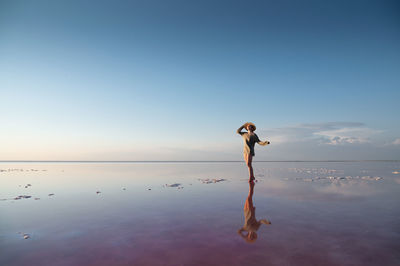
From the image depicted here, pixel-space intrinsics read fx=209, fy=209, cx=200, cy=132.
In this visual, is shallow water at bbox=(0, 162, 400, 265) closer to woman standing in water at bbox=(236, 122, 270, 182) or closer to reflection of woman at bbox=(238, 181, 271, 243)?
reflection of woman at bbox=(238, 181, 271, 243)

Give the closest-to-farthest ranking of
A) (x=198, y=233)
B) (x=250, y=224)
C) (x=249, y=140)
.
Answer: (x=198, y=233) < (x=250, y=224) < (x=249, y=140)

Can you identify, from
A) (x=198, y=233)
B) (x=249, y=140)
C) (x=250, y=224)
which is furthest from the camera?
(x=249, y=140)

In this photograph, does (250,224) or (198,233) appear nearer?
(198,233)

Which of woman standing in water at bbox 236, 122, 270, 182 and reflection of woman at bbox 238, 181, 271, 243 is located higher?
woman standing in water at bbox 236, 122, 270, 182

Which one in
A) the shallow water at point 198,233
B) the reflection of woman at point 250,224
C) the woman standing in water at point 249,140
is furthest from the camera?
the woman standing in water at point 249,140

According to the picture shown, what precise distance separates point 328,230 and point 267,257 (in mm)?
2165

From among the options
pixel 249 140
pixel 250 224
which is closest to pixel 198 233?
pixel 250 224

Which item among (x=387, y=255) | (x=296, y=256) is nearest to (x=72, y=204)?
(x=296, y=256)

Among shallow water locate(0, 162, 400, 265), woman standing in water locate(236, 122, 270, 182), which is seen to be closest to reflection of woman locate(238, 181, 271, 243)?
shallow water locate(0, 162, 400, 265)

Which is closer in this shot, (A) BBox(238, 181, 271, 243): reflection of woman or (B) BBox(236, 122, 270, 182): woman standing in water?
(A) BBox(238, 181, 271, 243): reflection of woman

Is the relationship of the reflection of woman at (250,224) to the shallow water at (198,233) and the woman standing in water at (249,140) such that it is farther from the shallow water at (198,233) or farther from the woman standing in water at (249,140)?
the woman standing in water at (249,140)

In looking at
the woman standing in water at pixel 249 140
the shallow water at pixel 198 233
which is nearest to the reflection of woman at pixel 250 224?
the shallow water at pixel 198 233

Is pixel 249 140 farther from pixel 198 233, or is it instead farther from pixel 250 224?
pixel 198 233

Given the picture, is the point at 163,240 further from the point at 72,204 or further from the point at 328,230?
the point at 72,204
